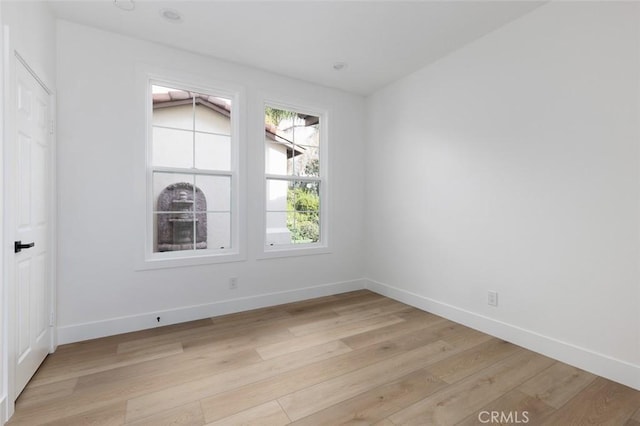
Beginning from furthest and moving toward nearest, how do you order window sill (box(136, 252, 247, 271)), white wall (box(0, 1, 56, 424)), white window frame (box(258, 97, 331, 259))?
white window frame (box(258, 97, 331, 259))
window sill (box(136, 252, 247, 271))
white wall (box(0, 1, 56, 424))

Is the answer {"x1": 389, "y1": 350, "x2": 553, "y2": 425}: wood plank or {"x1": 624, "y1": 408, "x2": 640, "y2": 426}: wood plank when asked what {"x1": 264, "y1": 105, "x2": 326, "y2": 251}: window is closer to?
{"x1": 389, "y1": 350, "x2": 553, "y2": 425}: wood plank

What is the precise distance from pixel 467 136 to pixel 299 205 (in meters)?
2.08

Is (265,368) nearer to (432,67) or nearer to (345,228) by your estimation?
(345,228)

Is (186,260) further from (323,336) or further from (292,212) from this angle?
(323,336)

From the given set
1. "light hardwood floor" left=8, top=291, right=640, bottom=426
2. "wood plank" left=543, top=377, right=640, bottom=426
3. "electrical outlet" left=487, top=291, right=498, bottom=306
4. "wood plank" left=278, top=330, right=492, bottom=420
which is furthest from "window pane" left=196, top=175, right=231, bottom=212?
"wood plank" left=543, top=377, right=640, bottom=426

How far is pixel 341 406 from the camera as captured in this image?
69.3 inches

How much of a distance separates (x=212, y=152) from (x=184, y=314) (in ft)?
5.63

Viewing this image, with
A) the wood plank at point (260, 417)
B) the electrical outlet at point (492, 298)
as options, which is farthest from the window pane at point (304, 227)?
the wood plank at point (260, 417)

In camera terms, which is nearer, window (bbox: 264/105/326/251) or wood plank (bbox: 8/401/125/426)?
wood plank (bbox: 8/401/125/426)

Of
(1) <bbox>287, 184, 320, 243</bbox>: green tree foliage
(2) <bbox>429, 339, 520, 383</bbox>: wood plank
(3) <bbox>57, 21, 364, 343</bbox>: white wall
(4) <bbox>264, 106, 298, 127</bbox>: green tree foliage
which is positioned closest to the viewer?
(2) <bbox>429, 339, 520, 383</bbox>: wood plank

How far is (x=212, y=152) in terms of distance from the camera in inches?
129

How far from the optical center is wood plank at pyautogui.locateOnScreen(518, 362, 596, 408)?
6.08ft

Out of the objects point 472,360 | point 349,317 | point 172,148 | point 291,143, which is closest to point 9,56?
point 172,148
